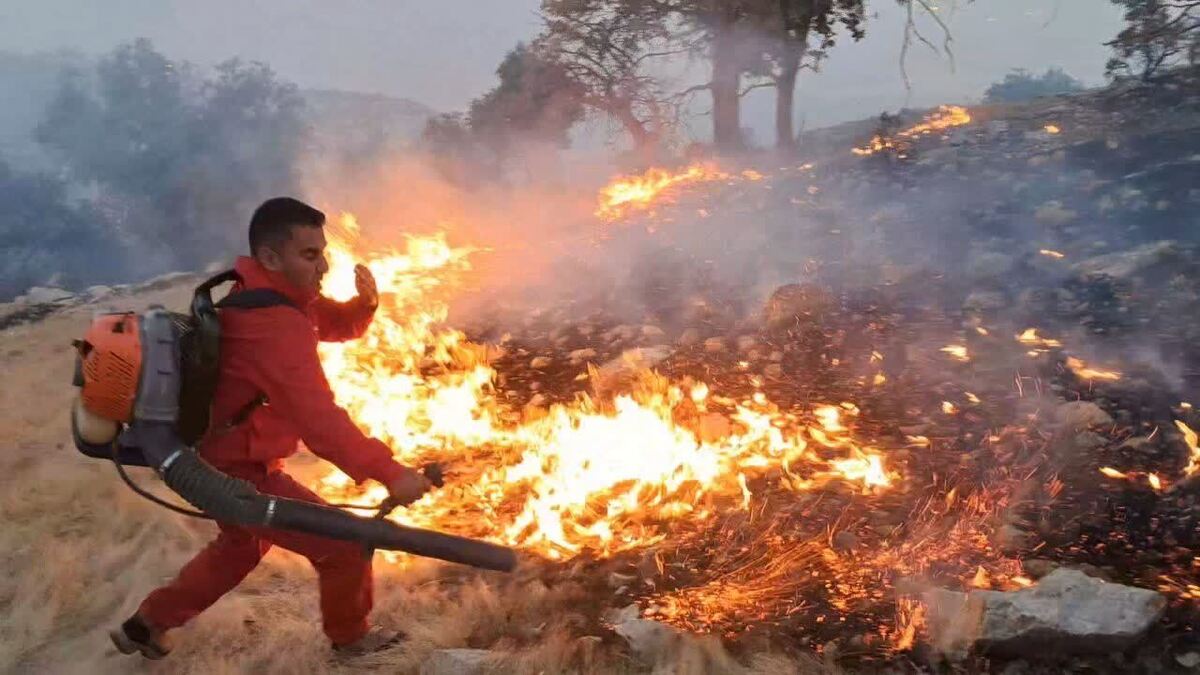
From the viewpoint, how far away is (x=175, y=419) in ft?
8.08

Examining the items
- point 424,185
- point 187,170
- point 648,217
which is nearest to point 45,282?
point 187,170

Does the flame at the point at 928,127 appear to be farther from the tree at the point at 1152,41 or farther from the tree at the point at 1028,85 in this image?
the tree at the point at 1028,85

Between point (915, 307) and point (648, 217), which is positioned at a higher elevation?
point (648, 217)

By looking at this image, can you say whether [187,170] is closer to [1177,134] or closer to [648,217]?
[648,217]

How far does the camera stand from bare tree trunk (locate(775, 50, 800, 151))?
16.7m

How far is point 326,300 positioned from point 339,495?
1.77 m

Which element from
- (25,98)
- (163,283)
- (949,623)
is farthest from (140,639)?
(25,98)

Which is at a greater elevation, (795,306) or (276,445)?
(276,445)

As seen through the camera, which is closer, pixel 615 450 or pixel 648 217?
pixel 615 450

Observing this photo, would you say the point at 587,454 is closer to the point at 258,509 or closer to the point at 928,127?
the point at 258,509

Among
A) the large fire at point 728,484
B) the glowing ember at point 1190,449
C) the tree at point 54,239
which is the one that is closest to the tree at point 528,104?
the large fire at point 728,484

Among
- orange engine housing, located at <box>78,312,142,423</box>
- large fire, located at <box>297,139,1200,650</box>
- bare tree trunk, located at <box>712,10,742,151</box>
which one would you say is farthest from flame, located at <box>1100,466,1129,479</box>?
bare tree trunk, located at <box>712,10,742,151</box>

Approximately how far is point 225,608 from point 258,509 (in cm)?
141

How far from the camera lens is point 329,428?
2531 mm
